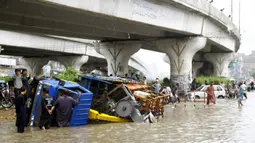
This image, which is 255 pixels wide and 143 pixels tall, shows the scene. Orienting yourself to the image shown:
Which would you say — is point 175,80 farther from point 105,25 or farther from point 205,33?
point 105,25

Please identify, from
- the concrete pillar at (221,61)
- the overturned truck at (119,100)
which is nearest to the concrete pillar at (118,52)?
the concrete pillar at (221,61)

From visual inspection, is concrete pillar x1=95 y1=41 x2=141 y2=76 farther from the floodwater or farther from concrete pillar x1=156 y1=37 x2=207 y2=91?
the floodwater

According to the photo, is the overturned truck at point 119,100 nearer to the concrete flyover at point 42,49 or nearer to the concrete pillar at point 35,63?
the concrete flyover at point 42,49

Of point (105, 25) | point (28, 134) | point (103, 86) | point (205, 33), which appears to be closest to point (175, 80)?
point (205, 33)

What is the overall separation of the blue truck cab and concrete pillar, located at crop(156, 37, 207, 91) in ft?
70.4

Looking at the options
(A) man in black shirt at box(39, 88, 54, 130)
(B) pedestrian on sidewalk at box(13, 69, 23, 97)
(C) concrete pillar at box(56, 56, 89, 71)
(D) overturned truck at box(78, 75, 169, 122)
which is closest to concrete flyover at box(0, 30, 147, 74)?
(C) concrete pillar at box(56, 56, 89, 71)

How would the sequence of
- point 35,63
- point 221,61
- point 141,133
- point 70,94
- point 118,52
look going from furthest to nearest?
point 35,63, point 221,61, point 118,52, point 70,94, point 141,133

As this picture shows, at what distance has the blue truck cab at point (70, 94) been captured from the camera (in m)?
12.4

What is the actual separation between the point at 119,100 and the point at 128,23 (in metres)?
12.1

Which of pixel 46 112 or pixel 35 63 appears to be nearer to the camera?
pixel 46 112

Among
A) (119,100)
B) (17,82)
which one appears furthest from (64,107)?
(119,100)

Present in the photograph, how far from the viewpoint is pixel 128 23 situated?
25.7m

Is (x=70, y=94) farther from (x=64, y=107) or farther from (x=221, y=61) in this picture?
(x=221, y=61)

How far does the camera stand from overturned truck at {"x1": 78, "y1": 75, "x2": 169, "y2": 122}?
14.0 meters
